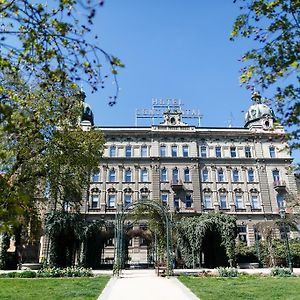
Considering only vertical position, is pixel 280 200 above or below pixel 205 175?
below

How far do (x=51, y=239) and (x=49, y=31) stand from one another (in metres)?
25.5

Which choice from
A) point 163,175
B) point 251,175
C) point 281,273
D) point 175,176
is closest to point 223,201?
point 251,175

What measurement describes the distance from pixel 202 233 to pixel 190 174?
615 inches

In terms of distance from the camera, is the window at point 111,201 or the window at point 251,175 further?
the window at point 251,175

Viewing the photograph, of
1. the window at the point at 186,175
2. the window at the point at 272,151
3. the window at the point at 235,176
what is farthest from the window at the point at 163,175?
the window at the point at 272,151

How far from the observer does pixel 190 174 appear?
4391 centimetres

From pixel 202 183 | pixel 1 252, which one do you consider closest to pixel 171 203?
pixel 202 183

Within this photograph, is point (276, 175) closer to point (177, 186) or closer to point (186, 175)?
point (186, 175)

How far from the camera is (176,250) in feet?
105

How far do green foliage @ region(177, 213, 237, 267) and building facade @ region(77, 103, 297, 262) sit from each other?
10.5m

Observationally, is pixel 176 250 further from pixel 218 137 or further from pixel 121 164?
pixel 218 137

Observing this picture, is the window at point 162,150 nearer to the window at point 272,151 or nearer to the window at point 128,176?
the window at point 128,176

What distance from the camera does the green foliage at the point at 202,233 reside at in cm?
2830

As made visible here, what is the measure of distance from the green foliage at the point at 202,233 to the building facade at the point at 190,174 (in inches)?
414
